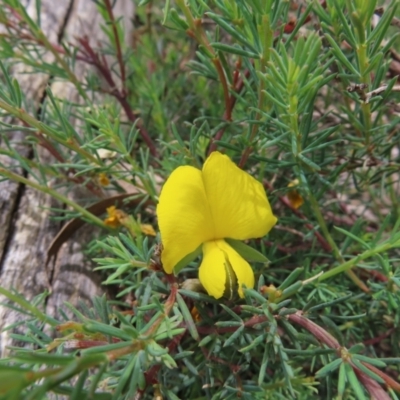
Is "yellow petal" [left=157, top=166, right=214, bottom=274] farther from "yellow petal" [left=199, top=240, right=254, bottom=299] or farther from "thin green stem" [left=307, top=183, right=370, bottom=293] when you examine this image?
"thin green stem" [left=307, top=183, right=370, bottom=293]

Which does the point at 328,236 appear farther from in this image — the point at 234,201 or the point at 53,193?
the point at 53,193

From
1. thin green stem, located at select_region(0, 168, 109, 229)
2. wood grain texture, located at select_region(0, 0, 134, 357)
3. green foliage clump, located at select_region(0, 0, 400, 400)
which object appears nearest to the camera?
green foliage clump, located at select_region(0, 0, 400, 400)

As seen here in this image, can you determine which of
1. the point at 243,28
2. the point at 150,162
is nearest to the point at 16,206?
the point at 150,162

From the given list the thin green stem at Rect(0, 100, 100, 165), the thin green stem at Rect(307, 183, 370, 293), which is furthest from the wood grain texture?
the thin green stem at Rect(307, 183, 370, 293)

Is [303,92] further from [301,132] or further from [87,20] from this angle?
[87,20]

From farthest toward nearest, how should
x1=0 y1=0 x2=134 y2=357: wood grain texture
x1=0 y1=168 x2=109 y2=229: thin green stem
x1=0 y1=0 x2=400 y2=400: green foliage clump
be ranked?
x1=0 y1=0 x2=134 y2=357: wood grain texture, x1=0 y1=168 x2=109 y2=229: thin green stem, x1=0 y1=0 x2=400 y2=400: green foliage clump

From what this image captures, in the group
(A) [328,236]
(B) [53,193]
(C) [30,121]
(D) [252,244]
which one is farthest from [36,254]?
(A) [328,236]
